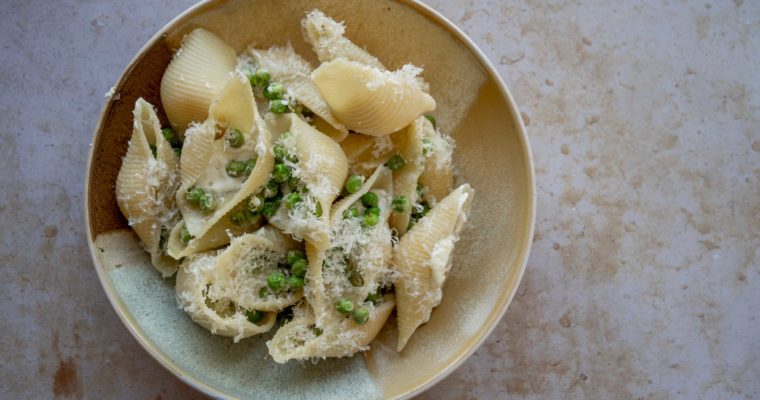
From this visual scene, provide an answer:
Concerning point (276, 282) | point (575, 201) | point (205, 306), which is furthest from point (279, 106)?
point (575, 201)

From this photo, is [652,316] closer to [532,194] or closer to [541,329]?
[541,329]

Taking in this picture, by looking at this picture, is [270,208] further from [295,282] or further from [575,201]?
[575,201]

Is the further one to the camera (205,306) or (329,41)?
(329,41)

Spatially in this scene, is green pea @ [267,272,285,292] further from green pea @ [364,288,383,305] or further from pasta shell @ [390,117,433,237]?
pasta shell @ [390,117,433,237]

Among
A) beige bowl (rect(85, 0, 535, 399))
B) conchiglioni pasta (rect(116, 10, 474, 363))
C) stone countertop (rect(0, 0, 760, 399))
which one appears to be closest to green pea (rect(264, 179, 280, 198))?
conchiglioni pasta (rect(116, 10, 474, 363))

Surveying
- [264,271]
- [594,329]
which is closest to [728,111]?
[594,329]

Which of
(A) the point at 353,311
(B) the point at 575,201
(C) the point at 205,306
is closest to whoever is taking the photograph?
(C) the point at 205,306
